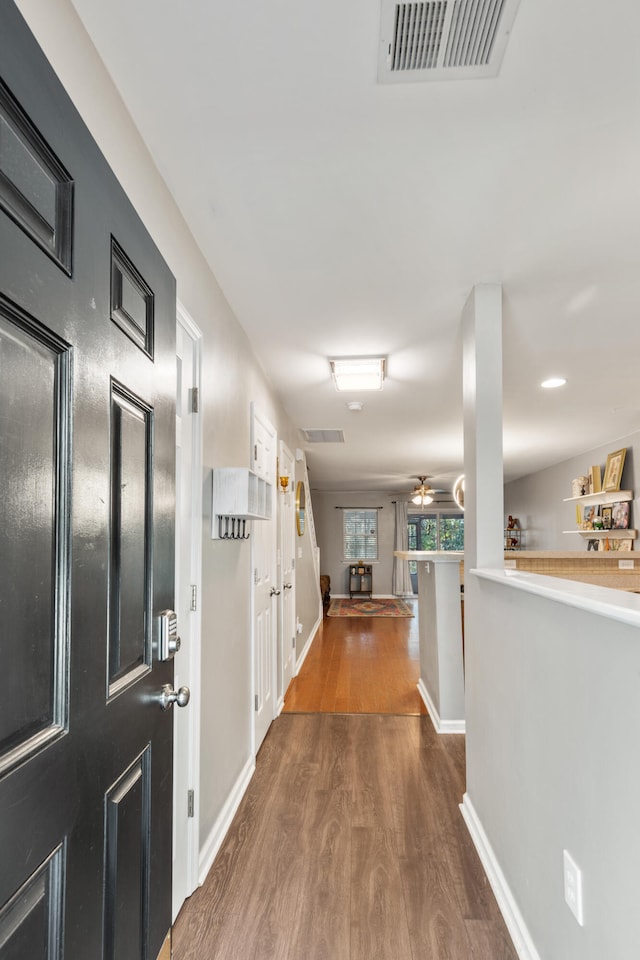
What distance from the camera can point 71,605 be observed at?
0.79 m

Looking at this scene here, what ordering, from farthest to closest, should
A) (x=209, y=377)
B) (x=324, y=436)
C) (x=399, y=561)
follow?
1. (x=399, y=561)
2. (x=324, y=436)
3. (x=209, y=377)

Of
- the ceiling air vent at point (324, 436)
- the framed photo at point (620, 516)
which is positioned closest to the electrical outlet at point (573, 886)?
the ceiling air vent at point (324, 436)

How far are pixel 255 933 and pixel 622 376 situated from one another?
388 cm

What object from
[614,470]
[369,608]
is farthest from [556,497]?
[369,608]

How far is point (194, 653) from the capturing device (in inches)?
84.0

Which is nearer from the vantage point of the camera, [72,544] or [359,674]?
[72,544]

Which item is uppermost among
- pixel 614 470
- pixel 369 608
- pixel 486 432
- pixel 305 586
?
pixel 614 470

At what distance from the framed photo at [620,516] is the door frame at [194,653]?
522 centimetres

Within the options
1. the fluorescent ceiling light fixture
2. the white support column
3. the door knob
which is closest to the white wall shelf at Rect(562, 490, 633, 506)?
the fluorescent ceiling light fixture

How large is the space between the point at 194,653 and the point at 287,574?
2912 mm

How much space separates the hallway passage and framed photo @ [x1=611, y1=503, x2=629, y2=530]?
3721 mm

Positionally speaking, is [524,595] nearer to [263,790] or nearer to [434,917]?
[434,917]

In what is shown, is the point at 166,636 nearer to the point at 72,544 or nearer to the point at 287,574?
the point at 72,544

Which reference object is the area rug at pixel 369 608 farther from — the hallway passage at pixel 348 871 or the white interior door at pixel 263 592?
the hallway passage at pixel 348 871
